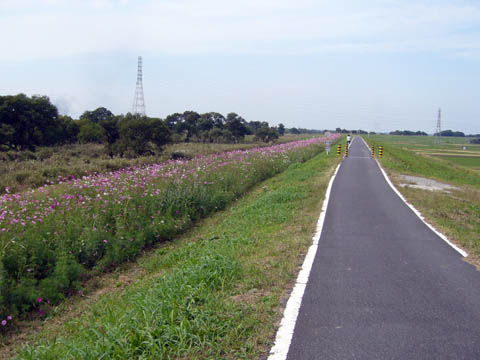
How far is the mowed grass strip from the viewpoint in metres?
3.56

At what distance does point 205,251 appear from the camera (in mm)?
6977

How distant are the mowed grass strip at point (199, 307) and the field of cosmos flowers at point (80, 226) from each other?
0.66 meters

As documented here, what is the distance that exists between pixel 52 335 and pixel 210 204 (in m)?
6.89

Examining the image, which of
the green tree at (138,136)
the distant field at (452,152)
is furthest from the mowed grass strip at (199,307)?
the distant field at (452,152)

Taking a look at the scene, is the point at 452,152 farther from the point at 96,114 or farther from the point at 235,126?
the point at 96,114

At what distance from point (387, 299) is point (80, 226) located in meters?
5.52

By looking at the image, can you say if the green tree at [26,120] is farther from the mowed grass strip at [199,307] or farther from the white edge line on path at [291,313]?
the white edge line on path at [291,313]

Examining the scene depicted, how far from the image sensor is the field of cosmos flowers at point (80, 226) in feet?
19.6

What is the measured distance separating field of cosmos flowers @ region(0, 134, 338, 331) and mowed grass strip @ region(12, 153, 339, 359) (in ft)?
2.17

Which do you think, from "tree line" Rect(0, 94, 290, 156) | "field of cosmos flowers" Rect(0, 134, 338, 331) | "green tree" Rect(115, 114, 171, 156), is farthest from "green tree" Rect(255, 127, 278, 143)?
"field of cosmos flowers" Rect(0, 134, 338, 331)

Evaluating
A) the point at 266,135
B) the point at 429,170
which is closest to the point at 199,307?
the point at 429,170

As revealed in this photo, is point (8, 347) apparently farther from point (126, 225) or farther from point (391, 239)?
point (391, 239)

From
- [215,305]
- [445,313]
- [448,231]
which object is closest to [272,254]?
[215,305]

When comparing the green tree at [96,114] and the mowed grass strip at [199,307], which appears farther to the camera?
the green tree at [96,114]
